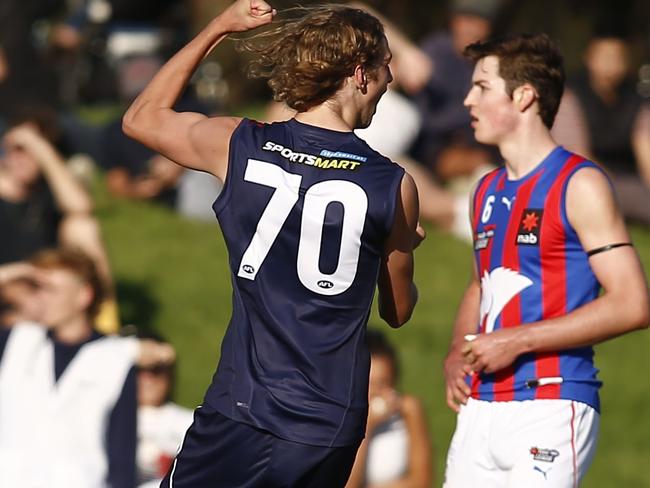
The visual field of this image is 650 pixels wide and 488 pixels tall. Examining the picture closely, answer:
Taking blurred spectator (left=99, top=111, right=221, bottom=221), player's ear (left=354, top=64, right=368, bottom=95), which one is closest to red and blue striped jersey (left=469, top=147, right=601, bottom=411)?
player's ear (left=354, top=64, right=368, bottom=95)

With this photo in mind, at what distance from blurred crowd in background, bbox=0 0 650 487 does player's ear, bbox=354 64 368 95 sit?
3097 mm

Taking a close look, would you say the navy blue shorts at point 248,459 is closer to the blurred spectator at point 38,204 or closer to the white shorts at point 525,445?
the white shorts at point 525,445

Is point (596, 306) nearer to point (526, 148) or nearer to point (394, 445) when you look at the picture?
point (526, 148)

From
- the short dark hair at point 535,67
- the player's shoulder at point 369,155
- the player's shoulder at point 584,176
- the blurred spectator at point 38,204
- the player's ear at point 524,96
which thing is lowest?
the blurred spectator at point 38,204

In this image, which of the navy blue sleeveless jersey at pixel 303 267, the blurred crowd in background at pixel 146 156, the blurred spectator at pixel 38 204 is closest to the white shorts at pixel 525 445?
the navy blue sleeveless jersey at pixel 303 267

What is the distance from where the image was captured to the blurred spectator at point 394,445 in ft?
23.9

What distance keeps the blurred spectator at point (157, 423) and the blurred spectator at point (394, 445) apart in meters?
0.98

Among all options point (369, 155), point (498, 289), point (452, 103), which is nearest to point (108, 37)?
point (452, 103)

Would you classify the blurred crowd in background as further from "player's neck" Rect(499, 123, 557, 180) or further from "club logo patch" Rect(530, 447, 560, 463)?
Answer: "club logo patch" Rect(530, 447, 560, 463)

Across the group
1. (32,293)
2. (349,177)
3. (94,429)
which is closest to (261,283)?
(349,177)

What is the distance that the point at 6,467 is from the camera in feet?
22.5

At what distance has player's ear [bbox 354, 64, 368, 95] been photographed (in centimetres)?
417

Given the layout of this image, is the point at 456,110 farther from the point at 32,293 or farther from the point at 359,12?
the point at 359,12

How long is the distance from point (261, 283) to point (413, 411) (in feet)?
11.2
